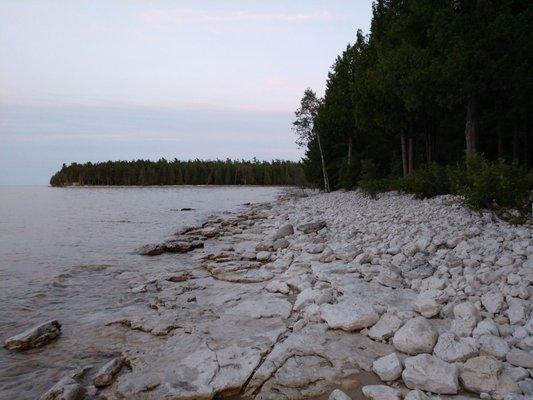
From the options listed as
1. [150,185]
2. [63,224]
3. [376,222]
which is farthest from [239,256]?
[150,185]

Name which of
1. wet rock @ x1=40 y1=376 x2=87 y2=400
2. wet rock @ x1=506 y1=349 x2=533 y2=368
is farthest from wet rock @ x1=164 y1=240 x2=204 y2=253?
wet rock @ x1=506 y1=349 x2=533 y2=368

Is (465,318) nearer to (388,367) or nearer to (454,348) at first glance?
(454,348)

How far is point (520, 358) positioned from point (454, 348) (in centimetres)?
62

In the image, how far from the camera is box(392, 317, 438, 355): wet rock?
4.47 metres

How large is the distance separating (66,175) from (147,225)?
12428cm

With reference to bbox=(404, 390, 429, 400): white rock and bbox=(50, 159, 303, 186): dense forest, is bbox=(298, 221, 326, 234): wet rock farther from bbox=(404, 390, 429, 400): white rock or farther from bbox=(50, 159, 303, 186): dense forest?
bbox=(50, 159, 303, 186): dense forest

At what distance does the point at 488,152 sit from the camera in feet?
105

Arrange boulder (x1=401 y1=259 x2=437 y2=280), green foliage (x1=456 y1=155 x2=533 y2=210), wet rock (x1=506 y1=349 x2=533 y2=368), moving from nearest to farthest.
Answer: wet rock (x1=506 y1=349 x2=533 y2=368), boulder (x1=401 y1=259 x2=437 y2=280), green foliage (x1=456 y1=155 x2=533 y2=210)

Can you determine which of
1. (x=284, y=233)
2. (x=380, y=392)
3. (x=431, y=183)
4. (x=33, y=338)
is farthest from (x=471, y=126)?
(x=33, y=338)

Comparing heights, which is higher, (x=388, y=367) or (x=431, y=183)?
(x=431, y=183)

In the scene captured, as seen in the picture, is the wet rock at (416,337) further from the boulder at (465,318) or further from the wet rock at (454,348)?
the boulder at (465,318)

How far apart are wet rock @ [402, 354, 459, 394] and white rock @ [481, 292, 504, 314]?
4.95 feet

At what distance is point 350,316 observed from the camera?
211 inches

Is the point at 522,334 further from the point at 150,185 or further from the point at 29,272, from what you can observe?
the point at 150,185
